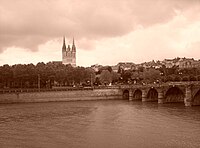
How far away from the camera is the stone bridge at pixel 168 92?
7825cm

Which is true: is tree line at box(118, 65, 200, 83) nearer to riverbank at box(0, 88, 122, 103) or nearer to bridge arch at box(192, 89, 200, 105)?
riverbank at box(0, 88, 122, 103)

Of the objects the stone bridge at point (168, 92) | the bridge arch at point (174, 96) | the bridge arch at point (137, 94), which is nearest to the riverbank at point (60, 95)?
the stone bridge at point (168, 92)

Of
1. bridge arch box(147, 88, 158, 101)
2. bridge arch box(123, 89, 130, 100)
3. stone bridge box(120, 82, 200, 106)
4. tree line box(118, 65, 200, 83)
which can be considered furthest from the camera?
tree line box(118, 65, 200, 83)

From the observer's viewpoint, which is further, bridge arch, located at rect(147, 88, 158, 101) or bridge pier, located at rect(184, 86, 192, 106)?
bridge arch, located at rect(147, 88, 158, 101)

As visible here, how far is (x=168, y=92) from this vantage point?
9331cm

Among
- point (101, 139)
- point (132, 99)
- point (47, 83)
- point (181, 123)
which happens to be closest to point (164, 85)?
point (132, 99)

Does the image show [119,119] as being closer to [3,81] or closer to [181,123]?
[181,123]

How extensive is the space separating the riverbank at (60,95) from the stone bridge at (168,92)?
15.1 ft

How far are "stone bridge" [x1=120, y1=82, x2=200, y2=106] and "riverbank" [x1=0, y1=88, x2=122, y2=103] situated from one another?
4.61m

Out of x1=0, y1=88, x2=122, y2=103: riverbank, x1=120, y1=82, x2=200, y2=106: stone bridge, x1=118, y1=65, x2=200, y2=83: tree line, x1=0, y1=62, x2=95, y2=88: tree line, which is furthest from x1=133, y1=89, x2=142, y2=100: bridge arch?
x1=0, y1=62, x2=95, y2=88: tree line

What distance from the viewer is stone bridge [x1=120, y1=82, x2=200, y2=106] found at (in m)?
78.2

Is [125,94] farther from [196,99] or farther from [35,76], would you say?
[196,99]

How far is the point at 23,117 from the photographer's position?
66625mm

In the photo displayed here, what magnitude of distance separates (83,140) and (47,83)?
10377 centimetres
